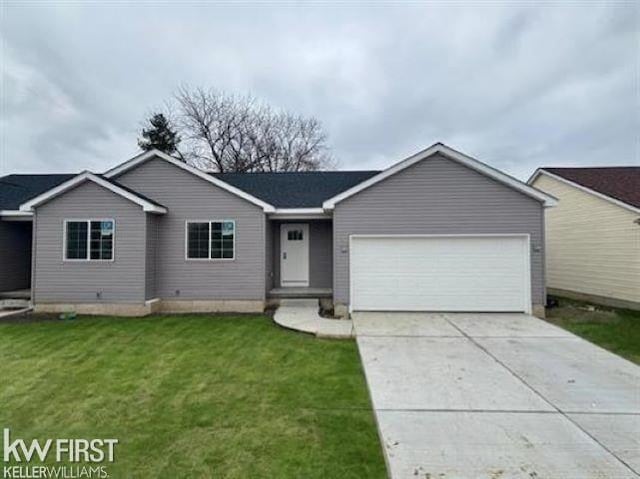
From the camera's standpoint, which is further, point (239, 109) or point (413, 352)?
point (239, 109)

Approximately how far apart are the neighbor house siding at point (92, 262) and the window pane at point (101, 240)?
0.51 ft

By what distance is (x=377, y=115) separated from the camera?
699 inches

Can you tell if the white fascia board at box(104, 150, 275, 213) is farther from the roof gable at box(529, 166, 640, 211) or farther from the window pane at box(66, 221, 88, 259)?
the roof gable at box(529, 166, 640, 211)

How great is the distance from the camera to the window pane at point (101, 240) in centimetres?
1005

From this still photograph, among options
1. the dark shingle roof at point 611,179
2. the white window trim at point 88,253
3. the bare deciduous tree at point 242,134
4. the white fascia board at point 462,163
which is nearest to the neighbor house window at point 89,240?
the white window trim at point 88,253

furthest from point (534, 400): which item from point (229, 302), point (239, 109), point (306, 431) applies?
point (239, 109)

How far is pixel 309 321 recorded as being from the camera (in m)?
8.88

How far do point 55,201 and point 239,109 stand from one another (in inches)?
733

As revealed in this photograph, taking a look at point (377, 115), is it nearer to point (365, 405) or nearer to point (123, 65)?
point (123, 65)

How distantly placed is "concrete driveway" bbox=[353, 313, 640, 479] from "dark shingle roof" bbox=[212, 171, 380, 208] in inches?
227

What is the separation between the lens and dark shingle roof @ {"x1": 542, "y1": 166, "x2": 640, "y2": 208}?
11.6 metres

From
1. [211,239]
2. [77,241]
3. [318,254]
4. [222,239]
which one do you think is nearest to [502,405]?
[222,239]

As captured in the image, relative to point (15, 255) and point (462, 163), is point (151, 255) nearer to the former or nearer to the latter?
point (15, 255)

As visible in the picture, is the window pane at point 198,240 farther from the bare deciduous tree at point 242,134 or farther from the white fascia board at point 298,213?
the bare deciduous tree at point 242,134
